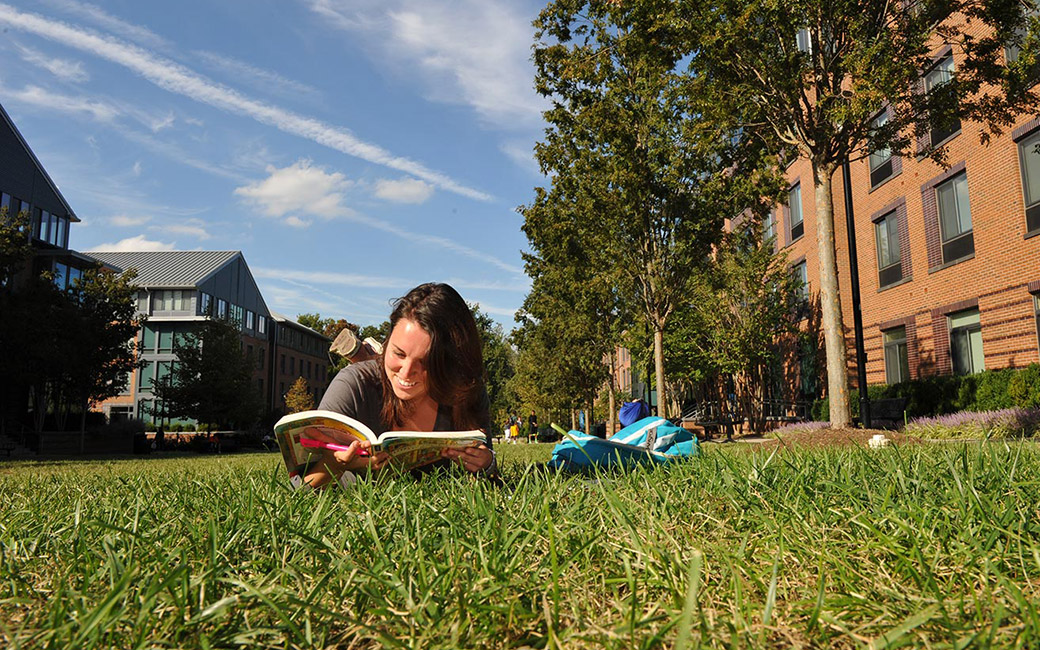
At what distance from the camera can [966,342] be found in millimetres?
17625

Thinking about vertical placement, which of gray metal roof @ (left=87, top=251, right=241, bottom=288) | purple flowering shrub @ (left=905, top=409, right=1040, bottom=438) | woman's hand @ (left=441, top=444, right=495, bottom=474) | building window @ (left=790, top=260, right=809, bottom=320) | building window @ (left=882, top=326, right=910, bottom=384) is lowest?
purple flowering shrub @ (left=905, top=409, right=1040, bottom=438)

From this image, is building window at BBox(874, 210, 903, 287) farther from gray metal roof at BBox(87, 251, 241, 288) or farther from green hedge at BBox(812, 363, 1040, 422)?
gray metal roof at BBox(87, 251, 241, 288)

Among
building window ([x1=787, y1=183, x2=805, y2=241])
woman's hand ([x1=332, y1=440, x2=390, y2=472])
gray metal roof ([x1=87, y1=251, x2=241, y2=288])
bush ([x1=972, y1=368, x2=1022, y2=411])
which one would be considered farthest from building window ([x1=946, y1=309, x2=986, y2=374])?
gray metal roof ([x1=87, y1=251, x2=241, y2=288])

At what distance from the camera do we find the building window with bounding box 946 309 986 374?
17203 mm

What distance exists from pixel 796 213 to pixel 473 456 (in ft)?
91.7

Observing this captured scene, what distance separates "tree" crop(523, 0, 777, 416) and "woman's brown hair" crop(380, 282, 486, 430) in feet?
41.1

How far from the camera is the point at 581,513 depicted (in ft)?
6.59

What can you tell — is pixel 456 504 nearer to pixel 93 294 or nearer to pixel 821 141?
pixel 821 141

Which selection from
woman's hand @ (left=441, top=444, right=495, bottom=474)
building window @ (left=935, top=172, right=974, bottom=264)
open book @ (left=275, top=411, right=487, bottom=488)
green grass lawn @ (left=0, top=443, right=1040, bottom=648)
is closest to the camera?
green grass lawn @ (left=0, top=443, right=1040, bottom=648)

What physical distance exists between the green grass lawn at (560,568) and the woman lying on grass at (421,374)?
83 centimetres

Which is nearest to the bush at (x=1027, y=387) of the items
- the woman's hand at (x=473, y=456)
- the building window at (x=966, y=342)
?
the building window at (x=966, y=342)

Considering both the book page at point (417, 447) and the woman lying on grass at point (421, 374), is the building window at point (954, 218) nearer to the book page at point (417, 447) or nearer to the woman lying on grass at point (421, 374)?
the woman lying on grass at point (421, 374)

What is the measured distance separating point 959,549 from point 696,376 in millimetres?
23717

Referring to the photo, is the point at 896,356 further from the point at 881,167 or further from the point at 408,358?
the point at 408,358
